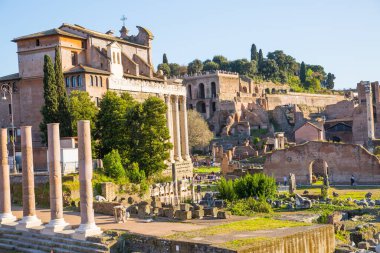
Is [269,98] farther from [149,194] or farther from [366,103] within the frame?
[149,194]

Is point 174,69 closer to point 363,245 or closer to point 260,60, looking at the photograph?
point 260,60

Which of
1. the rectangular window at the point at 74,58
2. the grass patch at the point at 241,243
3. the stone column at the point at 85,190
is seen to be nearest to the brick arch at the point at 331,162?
the rectangular window at the point at 74,58

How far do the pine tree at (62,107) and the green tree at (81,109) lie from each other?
32cm

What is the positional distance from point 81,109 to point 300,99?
231 feet

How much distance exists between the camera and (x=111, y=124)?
34156mm

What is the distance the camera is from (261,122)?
8112 cm

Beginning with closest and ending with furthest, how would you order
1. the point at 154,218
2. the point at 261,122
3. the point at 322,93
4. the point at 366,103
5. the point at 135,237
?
1. the point at 135,237
2. the point at 154,218
3. the point at 366,103
4. the point at 261,122
5. the point at 322,93

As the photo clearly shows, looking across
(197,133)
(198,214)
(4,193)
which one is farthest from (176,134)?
(198,214)

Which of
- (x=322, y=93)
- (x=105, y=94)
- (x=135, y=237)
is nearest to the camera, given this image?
(x=135, y=237)

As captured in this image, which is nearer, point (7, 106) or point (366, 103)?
point (7, 106)

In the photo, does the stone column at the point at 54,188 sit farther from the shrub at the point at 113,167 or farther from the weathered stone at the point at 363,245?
the weathered stone at the point at 363,245

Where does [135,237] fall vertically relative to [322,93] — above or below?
below

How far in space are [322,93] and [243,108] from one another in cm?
3170

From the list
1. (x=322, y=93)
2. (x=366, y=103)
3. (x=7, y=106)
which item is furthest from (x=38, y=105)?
(x=322, y=93)
